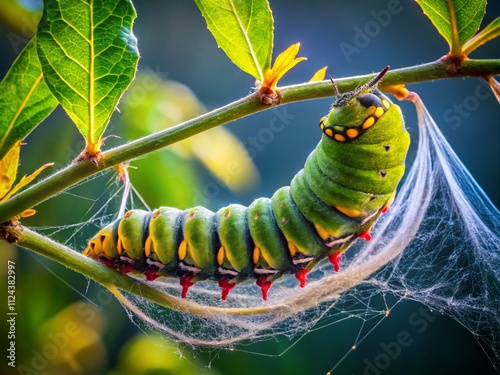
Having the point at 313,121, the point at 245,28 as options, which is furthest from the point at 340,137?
the point at 313,121

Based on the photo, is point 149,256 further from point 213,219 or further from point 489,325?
point 489,325

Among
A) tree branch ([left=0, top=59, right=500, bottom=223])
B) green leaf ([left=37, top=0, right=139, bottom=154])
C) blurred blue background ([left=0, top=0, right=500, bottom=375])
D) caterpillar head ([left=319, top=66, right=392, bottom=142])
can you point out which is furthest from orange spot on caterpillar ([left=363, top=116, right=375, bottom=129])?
blurred blue background ([left=0, top=0, right=500, bottom=375])

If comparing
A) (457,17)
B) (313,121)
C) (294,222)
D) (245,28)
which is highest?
(313,121)

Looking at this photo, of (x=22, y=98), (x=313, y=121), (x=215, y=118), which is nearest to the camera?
(x=215, y=118)

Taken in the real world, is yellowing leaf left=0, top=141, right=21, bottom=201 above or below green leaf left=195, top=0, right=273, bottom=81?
below

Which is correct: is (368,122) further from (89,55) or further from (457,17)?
(89,55)

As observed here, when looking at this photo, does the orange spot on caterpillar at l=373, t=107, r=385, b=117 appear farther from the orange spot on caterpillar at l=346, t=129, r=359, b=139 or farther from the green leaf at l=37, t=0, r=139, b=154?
the green leaf at l=37, t=0, r=139, b=154

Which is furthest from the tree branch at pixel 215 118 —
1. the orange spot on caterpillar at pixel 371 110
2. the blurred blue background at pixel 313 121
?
the blurred blue background at pixel 313 121

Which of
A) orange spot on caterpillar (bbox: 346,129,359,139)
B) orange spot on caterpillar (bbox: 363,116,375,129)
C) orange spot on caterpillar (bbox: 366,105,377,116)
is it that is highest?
orange spot on caterpillar (bbox: 366,105,377,116)
